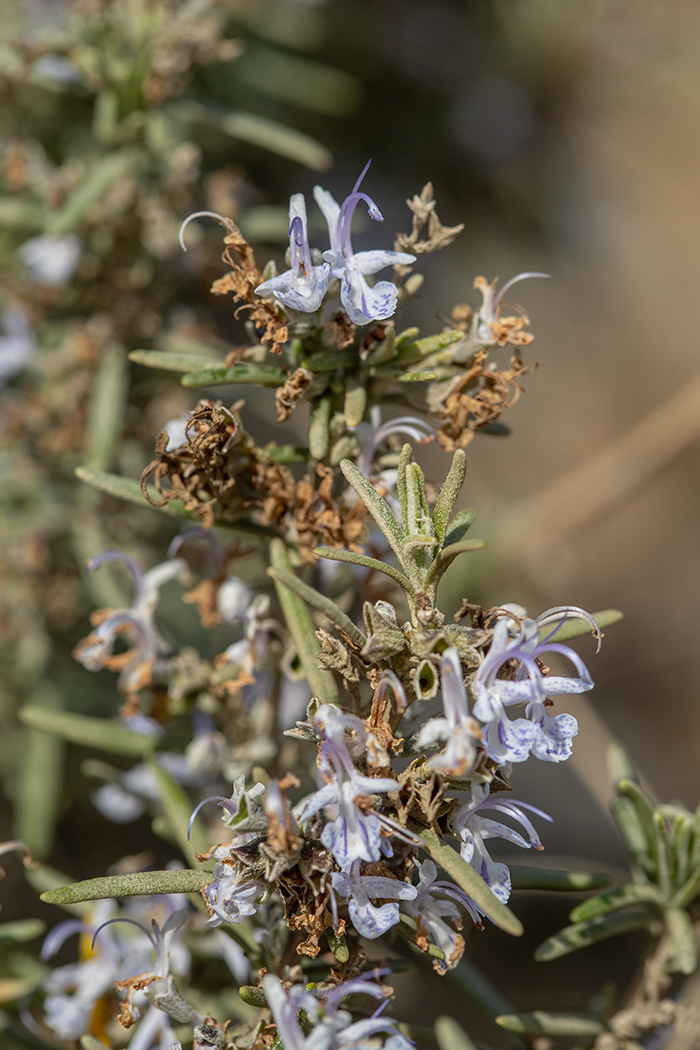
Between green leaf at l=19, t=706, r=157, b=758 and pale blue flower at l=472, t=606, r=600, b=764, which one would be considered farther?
green leaf at l=19, t=706, r=157, b=758

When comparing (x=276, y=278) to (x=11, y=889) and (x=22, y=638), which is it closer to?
(x=22, y=638)

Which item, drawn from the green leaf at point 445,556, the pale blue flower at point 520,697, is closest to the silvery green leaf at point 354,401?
the green leaf at point 445,556

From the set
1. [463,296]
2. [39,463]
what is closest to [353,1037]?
[39,463]

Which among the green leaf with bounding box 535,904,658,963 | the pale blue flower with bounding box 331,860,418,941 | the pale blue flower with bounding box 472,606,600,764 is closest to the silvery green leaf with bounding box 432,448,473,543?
the pale blue flower with bounding box 472,606,600,764

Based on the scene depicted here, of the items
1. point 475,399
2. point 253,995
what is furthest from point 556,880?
point 475,399

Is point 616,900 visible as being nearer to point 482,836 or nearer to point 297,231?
point 482,836

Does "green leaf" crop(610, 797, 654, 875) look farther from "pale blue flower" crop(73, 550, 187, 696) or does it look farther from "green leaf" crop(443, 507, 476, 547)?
"pale blue flower" crop(73, 550, 187, 696)
